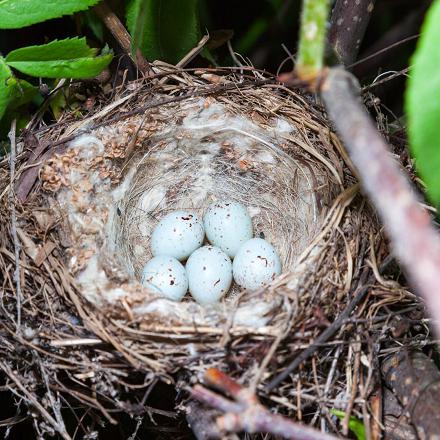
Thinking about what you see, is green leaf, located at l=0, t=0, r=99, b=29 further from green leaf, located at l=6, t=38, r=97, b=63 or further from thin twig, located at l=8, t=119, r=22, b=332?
thin twig, located at l=8, t=119, r=22, b=332

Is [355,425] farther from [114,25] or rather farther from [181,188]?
[114,25]

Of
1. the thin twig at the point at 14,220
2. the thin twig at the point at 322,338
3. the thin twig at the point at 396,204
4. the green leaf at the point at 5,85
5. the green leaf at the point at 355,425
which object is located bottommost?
the green leaf at the point at 355,425

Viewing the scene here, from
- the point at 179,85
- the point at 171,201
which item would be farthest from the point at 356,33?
the point at 171,201

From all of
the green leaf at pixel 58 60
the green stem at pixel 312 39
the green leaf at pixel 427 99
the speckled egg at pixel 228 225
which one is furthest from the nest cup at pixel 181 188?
the green leaf at pixel 427 99

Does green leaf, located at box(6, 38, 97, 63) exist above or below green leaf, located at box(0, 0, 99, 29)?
below

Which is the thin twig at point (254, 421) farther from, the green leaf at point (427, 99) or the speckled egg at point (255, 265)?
the speckled egg at point (255, 265)

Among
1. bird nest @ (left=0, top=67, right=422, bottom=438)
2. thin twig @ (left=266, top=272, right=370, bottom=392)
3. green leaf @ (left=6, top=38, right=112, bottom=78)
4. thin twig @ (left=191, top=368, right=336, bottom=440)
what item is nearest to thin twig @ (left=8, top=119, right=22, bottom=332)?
bird nest @ (left=0, top=67, right=422, bottom=438)
